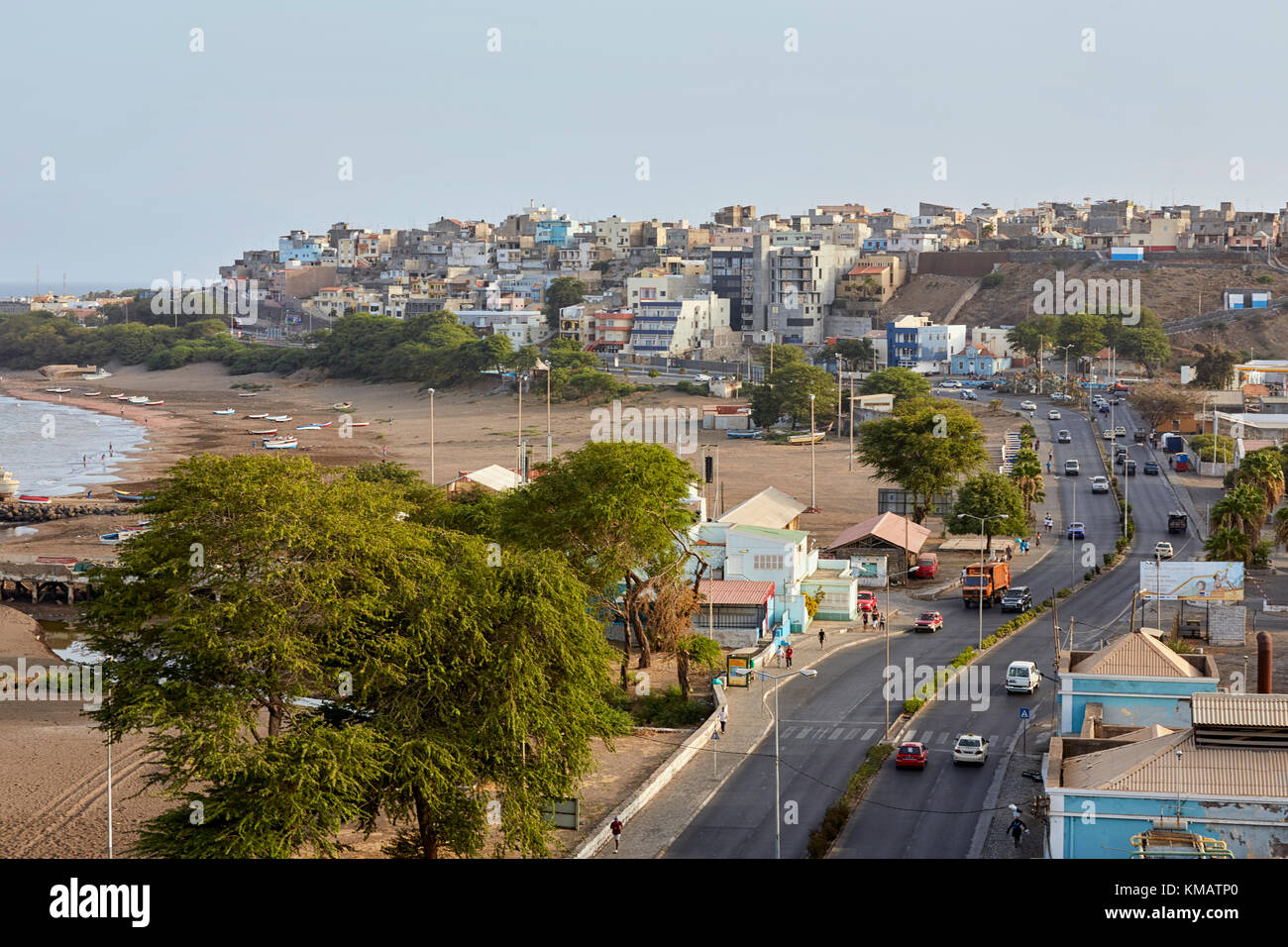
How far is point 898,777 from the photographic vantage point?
3033cm

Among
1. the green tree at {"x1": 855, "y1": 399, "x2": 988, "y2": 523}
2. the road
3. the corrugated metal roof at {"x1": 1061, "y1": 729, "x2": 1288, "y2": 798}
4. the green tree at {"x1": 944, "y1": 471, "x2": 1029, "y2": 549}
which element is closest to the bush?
the road

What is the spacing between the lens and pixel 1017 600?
4816 centimetres

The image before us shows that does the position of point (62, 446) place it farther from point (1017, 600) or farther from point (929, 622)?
point (1017, 600)

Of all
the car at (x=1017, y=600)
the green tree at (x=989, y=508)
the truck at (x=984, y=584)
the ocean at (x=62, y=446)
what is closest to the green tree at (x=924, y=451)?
the green tree at (x=989, y=508)

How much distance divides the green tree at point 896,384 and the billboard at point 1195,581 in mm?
60304

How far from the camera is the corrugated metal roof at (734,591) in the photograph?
143ft

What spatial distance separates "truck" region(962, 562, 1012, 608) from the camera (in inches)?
1929

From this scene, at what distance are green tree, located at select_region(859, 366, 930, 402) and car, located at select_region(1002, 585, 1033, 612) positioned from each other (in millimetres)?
54402

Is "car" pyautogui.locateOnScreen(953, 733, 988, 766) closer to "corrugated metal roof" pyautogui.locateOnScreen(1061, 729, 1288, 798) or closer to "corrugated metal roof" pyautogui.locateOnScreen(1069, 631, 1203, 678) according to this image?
"corrugated metal roof" pyautogui.locateOnScreen(1069, 631, 1203, 678)

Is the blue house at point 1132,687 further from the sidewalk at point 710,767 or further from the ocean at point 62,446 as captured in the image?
the ocean at point 62,446

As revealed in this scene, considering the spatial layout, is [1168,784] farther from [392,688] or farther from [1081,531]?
[1081,531]

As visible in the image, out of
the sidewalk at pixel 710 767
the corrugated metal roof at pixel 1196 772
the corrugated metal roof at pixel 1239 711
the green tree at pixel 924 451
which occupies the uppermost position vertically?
the green tree at pixel 924 451

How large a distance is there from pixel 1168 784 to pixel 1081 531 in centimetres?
4456
